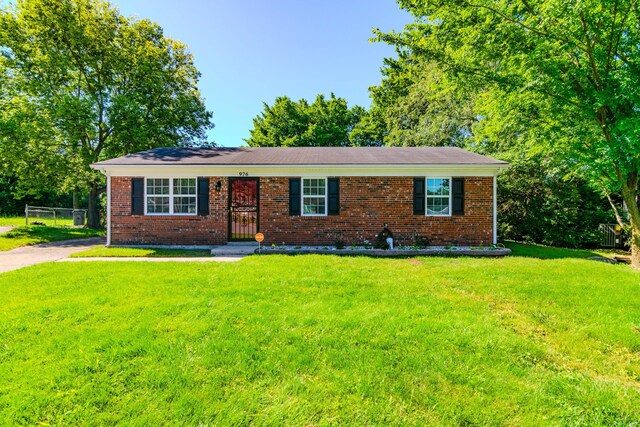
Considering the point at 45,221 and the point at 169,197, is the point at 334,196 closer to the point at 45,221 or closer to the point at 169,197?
the point at 169,197

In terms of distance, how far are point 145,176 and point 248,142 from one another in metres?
20.2

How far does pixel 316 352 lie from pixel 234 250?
21.5ft

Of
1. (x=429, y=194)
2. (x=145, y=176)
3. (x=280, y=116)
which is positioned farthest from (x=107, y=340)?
(x=280, y=116)

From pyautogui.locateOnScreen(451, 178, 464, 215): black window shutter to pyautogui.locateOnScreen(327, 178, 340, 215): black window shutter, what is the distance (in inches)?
157

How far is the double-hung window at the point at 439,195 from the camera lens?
392 inches

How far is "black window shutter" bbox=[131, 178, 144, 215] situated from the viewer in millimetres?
10141

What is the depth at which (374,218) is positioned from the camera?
9.99m

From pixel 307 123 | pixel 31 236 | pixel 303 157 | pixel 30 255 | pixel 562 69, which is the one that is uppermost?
pixel 307 123

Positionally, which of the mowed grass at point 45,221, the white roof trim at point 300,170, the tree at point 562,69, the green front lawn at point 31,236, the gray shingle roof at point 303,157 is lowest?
the green front lawn at point 31,236

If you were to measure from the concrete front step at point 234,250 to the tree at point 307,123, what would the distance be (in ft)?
52.4

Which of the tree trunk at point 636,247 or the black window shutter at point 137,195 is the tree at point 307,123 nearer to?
the black window shutter at point 137,195

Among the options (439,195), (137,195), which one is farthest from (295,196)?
(137,195)

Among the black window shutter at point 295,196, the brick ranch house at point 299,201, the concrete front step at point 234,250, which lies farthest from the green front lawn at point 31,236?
the black window shutter at point 295,196

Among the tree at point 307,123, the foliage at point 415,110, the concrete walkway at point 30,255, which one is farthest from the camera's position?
the tree at point 307,123
